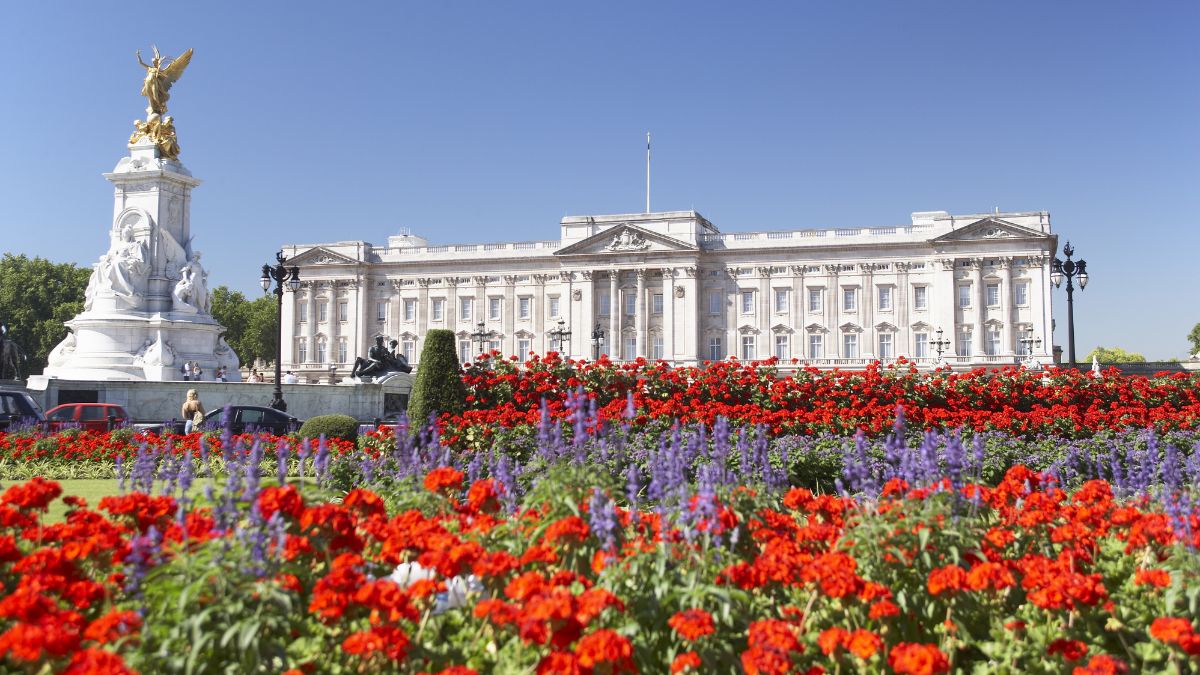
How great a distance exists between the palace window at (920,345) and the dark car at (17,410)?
54.2 meters

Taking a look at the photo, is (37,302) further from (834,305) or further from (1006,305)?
(1006,305)

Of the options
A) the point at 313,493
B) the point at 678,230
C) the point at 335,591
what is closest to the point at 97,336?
the point at 313,493

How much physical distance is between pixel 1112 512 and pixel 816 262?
61590 mm

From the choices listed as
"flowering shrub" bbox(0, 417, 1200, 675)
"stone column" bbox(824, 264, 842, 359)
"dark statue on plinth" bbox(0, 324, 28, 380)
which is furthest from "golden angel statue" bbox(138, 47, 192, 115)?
"stone column" bbox(824, 264, 842, 359)

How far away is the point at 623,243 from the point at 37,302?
43358mm

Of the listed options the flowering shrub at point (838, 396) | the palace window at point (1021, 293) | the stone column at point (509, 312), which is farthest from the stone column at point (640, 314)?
the flowering shrub at point (838, 396)

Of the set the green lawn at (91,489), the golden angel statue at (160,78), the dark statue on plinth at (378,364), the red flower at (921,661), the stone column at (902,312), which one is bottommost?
the green lawn at (91,489)

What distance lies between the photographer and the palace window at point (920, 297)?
6291 centimetres

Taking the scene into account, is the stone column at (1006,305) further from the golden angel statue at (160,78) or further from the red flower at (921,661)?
the red flower at (921,661)

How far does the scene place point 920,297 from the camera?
63.1 meters

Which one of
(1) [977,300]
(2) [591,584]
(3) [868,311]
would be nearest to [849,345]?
(3) [868,311]

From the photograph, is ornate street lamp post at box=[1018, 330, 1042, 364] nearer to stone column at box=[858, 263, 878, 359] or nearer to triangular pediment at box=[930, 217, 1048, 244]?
triangular pediment at box=[930, 217, 1048, 244]

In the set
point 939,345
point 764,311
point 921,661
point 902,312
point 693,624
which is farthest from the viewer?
point 764,311

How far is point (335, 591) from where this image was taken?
356 centimetres
